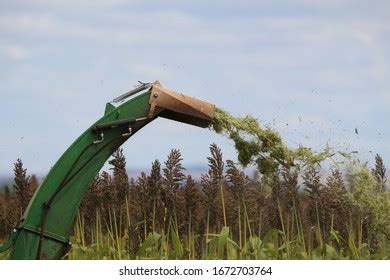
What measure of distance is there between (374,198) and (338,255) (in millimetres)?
520

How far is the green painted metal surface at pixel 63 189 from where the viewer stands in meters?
5.75

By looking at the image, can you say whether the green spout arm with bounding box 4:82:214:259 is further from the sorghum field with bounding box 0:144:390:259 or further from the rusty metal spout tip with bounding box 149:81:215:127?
the sorghum field with bounding box 0:144:390:259

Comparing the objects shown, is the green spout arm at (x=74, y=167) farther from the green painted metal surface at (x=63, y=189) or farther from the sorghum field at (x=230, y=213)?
the sorghum field at (x=230, y=213)

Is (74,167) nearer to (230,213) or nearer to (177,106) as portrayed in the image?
(177,106)

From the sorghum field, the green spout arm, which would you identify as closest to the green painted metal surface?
the green spout arm

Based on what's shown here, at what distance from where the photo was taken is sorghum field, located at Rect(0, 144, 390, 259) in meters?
6.56

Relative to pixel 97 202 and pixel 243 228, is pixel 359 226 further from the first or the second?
pixel 97 202

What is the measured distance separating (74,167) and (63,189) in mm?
161

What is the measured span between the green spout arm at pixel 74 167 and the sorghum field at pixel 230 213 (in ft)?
2.56

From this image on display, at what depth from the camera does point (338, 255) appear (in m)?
6.69

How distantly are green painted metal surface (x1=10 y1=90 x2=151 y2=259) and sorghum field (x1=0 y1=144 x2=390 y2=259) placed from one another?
0.76 m

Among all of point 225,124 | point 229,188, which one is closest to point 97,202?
point 229,188

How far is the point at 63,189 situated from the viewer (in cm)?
578

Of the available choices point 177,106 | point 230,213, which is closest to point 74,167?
point 177,106
